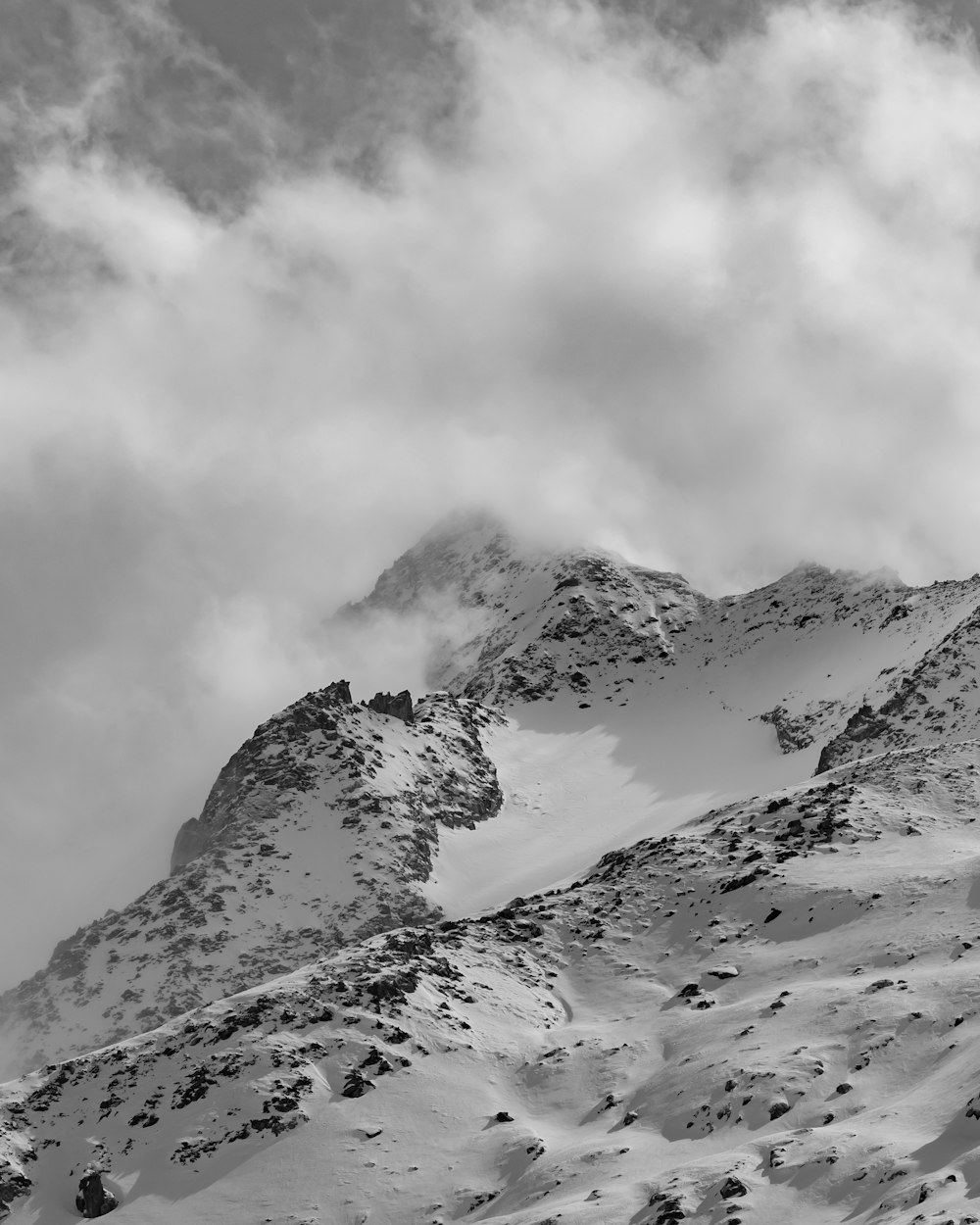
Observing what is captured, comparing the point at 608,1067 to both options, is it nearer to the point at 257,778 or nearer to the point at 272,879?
the point at 272,879

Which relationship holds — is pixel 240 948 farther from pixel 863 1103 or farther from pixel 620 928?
pixel 863 1103

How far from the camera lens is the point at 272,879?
16875 cm

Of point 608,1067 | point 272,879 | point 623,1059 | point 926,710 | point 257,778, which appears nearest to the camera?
point 608,1067

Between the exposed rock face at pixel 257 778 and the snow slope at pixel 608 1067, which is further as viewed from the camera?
the exposed rock face at pixel 257 778

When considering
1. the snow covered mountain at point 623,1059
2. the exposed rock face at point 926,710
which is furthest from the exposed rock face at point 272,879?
the snow covered mountain at point 623,1059

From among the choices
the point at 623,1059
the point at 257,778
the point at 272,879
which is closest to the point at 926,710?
the point at 272,879

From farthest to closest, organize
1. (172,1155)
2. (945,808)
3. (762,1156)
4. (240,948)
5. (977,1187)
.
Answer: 1. (240,948)
2. (945,808)
3. (172,1155)
4. (762,1156)
5. (977,1187)

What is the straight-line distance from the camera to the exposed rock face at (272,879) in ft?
508

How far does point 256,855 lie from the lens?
569 ft

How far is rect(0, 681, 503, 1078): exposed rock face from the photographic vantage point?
508 ft

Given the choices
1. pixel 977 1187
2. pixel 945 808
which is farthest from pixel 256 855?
pixel 977 1187

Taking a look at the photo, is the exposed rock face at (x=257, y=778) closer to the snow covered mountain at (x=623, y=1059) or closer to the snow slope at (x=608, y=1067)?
the snow covered mountain at (x=623, y=1059)

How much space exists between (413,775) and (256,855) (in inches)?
980

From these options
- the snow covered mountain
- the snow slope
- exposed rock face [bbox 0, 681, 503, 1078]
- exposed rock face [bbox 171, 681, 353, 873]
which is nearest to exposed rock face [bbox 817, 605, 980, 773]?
the snow covered mountain
